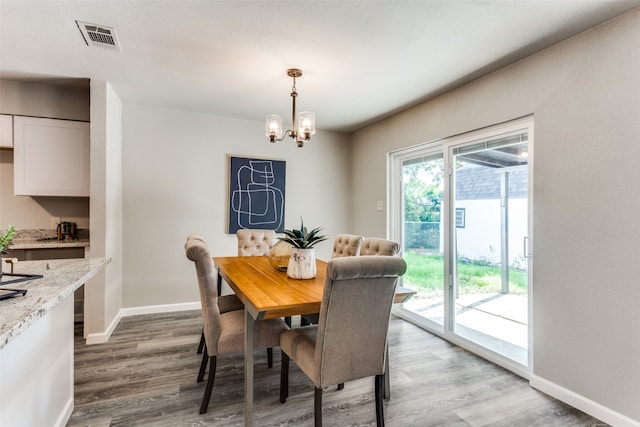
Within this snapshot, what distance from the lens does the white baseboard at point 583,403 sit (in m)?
1.86

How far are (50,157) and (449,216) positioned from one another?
4.06 meters

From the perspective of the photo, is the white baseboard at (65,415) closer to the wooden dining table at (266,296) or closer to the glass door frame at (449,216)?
the wooden dining table at (266,296)

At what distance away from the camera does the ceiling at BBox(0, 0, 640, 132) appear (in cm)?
189

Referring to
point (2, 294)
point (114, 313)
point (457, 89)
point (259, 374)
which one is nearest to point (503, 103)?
point (457, 89)

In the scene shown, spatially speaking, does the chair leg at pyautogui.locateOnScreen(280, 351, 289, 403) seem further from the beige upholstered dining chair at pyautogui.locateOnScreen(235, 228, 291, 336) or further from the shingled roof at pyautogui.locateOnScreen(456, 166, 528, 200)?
the shingled roof at pyautogui.locateOnScreen(456, 166, 528, 200)

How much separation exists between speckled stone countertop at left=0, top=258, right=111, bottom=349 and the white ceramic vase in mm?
1108

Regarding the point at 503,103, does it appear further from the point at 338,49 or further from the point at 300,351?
the point at 300,351

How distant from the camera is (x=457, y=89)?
303cm

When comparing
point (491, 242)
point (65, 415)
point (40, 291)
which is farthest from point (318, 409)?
point (491, 242)

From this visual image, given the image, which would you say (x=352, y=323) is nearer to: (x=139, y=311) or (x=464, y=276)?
(x=464, y=276)


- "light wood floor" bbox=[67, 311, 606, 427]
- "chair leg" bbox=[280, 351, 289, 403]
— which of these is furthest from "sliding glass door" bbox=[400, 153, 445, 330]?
"chair leg" bbox=[280, 351, 289, 403]

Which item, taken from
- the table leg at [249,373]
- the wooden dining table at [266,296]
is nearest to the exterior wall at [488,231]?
the wooden dining table at [266,296]

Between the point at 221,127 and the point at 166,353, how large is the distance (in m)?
2.69

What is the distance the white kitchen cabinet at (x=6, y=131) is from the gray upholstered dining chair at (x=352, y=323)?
3515mm
